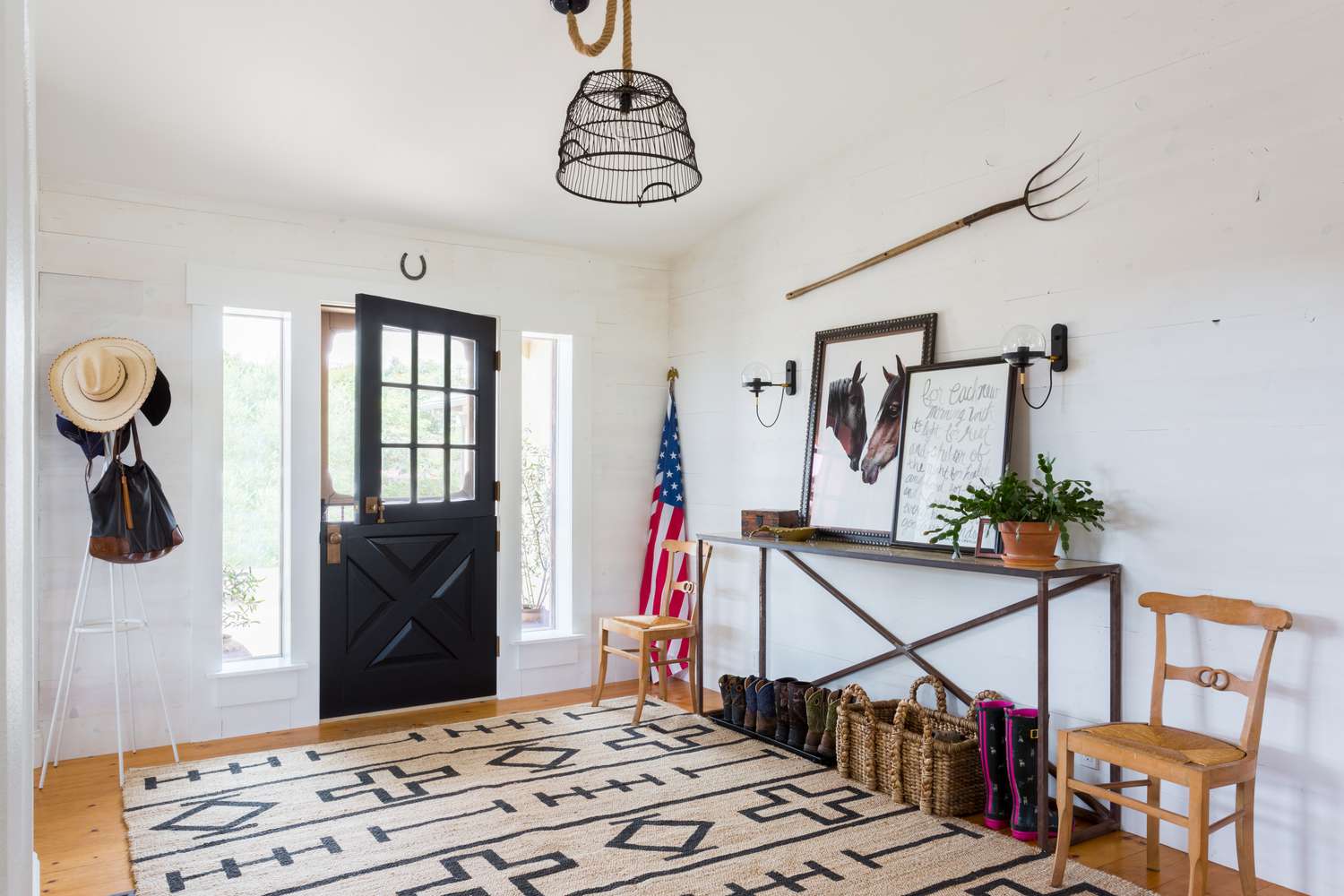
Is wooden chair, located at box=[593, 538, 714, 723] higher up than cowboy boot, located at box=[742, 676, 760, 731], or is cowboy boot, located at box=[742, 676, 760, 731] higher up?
wooden chair, located at box=[593, 538, 714, 723]

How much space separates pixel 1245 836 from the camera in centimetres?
263

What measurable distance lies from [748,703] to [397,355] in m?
2.39

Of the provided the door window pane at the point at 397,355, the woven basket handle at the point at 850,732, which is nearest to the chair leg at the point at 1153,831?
the woven basket handle at the point at 850,732

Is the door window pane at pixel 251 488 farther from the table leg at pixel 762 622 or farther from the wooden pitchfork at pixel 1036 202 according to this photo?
the wooden pitchfork at pixel 1036 202

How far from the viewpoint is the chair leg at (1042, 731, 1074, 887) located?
276cm

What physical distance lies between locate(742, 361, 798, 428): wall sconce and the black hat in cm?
263

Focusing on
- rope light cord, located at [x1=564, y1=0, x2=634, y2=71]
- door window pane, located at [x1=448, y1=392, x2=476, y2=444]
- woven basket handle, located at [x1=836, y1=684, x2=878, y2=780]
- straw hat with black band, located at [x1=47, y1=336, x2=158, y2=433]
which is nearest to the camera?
rope light cord, located at [x1=564, y1=0, x2=634, y2=71]

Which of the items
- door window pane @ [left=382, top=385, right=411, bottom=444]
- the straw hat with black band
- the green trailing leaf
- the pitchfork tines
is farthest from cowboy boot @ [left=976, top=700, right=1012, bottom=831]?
the straw hat with black band

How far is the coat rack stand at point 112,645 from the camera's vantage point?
12.6 feet

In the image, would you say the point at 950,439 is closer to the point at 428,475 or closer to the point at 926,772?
the point at 926,772

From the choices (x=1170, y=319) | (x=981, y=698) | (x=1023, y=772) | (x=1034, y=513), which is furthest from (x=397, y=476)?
(x=1170, y=319)

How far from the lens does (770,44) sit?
3570mm

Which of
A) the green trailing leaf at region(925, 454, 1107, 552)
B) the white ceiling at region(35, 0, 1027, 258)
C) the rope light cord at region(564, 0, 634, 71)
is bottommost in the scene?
the green trailing leaf at region(925, 454, 1107, 552)

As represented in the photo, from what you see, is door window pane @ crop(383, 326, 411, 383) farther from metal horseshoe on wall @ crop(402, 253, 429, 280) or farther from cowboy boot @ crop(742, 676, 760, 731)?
cowboy boot @ crop(742, 676, 760, 731)
